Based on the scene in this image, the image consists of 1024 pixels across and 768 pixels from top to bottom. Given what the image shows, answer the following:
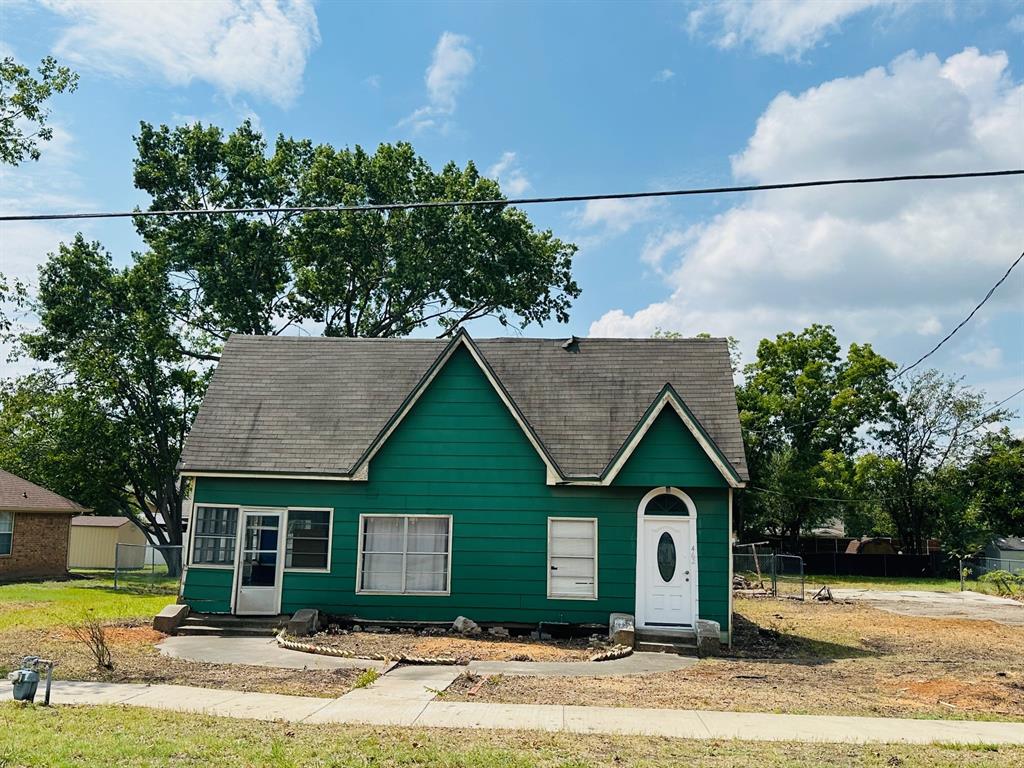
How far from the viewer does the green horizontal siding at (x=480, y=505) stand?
17.2 metres

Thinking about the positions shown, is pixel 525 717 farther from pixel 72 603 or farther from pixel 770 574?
pixel 770 574

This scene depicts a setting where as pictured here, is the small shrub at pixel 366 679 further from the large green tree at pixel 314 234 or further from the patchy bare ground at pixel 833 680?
the large green tree at pixel 314 234

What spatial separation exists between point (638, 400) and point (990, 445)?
37.9m

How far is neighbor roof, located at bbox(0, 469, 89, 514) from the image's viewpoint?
110 ft

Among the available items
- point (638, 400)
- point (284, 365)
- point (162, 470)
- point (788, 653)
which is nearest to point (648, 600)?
point (788, 653)

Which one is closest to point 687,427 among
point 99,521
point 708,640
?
point 708,640

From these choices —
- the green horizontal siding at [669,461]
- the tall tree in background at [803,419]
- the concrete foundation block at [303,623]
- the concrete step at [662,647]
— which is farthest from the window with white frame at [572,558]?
the tall tree in background at [803,419]

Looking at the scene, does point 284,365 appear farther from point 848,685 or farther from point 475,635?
point 848,685

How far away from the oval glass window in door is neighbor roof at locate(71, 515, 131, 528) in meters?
46.0

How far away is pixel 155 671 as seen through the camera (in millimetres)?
12641

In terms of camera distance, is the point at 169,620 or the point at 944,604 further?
the point at 944,604

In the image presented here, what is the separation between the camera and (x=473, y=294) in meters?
40.4

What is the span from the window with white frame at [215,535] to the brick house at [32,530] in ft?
64.1

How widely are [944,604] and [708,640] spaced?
17.8 meters
